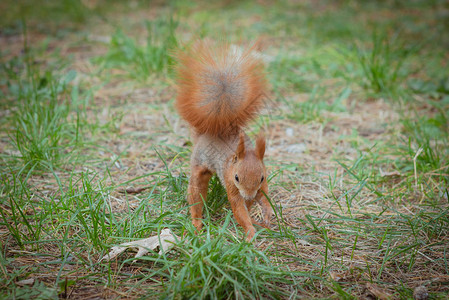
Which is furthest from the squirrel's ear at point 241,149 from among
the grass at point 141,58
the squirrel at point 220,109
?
the grass at point 141,58

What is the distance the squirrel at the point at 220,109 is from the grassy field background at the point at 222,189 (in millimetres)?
128

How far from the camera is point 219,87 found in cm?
182

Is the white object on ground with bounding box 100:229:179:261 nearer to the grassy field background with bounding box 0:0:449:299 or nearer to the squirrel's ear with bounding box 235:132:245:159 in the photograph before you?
the grassy field background with bounding box 0:0:449:299

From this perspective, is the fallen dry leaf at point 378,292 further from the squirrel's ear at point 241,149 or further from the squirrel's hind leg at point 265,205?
the squirrel's ear at point 241,149

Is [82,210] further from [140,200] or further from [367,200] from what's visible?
[367,200]

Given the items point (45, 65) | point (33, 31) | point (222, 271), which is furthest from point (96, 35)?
point (222, 271)

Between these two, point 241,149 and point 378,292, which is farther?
point 241,149

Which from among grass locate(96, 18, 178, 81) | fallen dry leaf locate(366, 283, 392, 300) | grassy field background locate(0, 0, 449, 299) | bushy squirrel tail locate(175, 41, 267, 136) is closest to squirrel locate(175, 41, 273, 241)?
bushy squirrel tail locate(175, 41, 267, 136)

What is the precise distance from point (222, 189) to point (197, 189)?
174 millimetres

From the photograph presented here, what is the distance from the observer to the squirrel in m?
1.79

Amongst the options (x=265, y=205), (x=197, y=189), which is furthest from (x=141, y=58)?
(x=265, y=205)

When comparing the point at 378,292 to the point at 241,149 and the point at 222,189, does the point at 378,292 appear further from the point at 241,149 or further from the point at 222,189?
the point at 222,189

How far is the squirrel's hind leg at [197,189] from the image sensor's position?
1.86m

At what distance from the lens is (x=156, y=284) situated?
1444 mm
